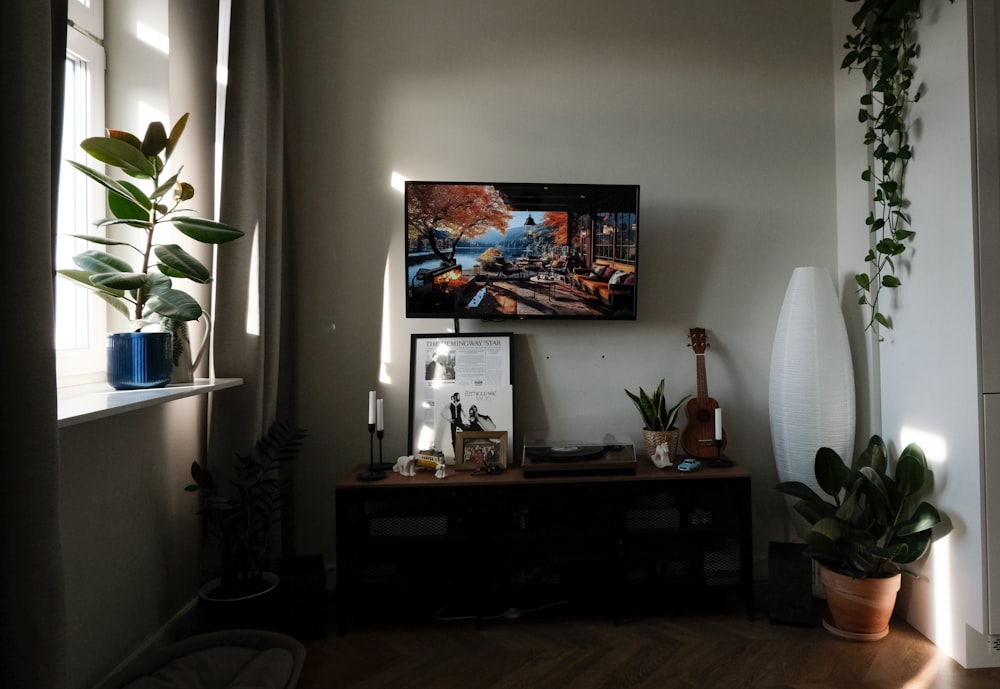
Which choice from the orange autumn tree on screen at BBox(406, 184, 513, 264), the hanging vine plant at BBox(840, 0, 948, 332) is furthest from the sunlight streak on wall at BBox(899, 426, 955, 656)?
the orange autumn tree on screen at BBox(406, 184, 513, 264)

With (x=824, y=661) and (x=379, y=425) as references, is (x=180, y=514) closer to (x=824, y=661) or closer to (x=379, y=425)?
(x=379, y=425)

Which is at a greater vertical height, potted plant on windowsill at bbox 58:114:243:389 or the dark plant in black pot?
potted plant on windowsill at bbox 58:114:243:389

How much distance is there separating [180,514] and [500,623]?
125 cm

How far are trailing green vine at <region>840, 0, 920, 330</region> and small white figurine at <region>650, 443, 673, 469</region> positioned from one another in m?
0.98

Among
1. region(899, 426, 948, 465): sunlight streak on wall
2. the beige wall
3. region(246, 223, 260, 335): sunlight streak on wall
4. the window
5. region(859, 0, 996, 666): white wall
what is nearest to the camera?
the beige wall

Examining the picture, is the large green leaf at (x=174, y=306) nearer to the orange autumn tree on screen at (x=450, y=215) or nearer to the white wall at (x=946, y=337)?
the orange autumn tree on screen at (x=450, y=215)

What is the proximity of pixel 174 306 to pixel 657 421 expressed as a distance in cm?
186

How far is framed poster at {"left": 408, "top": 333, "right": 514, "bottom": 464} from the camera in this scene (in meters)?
2.55

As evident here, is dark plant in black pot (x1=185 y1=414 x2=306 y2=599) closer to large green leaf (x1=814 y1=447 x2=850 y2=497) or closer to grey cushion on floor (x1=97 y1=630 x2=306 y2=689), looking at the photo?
grey cushion on floor (x1=97 y1=630 x2=306 y2=689)

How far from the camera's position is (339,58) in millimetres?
2637

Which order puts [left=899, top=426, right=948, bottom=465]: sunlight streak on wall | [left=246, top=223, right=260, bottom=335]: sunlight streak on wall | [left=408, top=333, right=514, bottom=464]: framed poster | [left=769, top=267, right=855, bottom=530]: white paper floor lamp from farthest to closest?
[left=408, top=333, right=514, bottom=464]: framed poster, [left=769, top=267, right=855, bottom=530]: white paper floor lamp, [left=246, top=223, right=260, bottom=335]: sunlight streak on wall, [left=899, top=426, right=948, bottom=465]: sunlight streak on wall

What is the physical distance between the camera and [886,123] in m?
2.28

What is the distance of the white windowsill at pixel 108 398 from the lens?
131cm

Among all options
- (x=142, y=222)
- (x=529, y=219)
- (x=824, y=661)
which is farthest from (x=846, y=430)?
(x=142, y=222)
